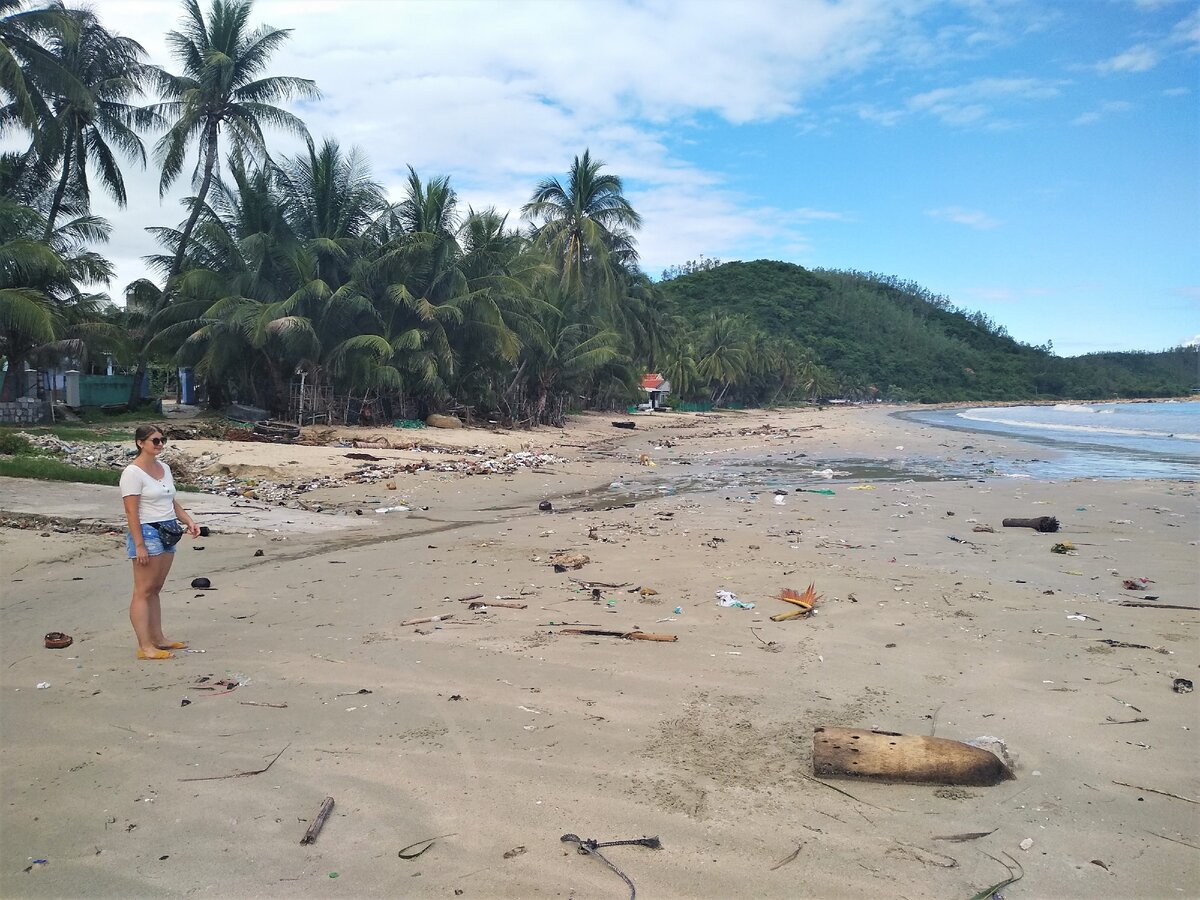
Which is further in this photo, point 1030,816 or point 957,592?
point 957,592

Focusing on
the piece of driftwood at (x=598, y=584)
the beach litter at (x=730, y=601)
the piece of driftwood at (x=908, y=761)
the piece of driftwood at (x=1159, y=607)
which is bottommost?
the piece of driftwood at (x=598, y=584)

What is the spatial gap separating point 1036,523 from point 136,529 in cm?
975

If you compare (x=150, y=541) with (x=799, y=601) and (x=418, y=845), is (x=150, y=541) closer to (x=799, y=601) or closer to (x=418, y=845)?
(x=418, y=845)

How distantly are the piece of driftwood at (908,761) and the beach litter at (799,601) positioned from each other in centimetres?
233

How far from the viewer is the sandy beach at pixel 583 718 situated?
9.01 feet

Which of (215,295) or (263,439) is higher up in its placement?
(215,295)

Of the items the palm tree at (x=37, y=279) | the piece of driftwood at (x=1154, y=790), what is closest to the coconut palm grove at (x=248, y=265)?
the palm tree at (x=37, y=279)

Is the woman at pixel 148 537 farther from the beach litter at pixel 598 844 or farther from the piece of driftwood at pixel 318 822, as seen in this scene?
the beach litter at pixel 598 844

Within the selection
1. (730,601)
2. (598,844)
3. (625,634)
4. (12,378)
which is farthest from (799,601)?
(12,378)

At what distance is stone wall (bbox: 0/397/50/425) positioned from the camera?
862 inches

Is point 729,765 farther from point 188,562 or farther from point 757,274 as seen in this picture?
point 757,274

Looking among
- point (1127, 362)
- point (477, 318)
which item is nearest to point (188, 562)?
point (477, 318)

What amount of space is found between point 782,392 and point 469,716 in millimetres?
84191

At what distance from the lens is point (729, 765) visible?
3.45 m
